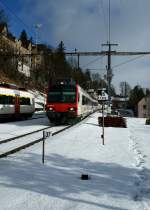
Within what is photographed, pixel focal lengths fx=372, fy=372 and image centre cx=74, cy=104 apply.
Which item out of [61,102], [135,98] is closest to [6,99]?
[61,102]

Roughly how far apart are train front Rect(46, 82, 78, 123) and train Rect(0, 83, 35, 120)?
3.82 metres

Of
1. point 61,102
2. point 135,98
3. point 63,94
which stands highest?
point 135,98

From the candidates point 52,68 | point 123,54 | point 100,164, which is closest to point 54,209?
point 100,164

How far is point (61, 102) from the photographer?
26781 millimetres

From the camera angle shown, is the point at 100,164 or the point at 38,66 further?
Result: the point at 38,66

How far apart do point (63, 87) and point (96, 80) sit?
116 m

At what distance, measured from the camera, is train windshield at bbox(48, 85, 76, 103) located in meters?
26.8

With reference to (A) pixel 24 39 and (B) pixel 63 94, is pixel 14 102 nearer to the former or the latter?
A: (B) pixel 63 94

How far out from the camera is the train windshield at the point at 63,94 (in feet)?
87.9

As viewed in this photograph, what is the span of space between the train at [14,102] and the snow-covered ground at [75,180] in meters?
16.3

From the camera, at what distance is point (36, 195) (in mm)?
6793

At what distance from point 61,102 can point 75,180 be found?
18749 mm

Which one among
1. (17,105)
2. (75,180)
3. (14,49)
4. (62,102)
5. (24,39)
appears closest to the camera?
(75,180)

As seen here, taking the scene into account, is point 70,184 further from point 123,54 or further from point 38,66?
point 38,66
